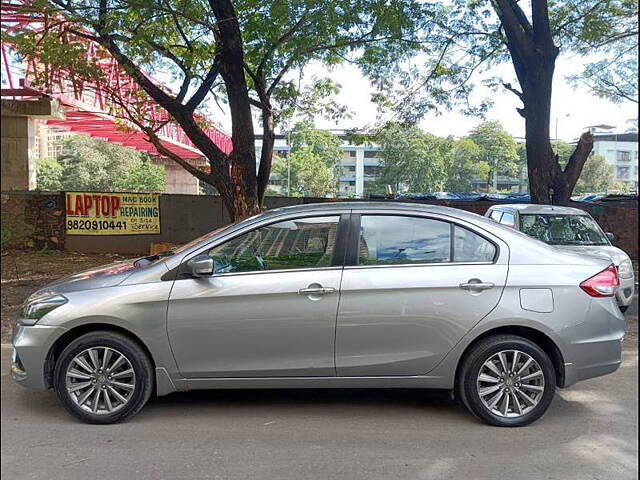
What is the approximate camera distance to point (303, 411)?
441cm

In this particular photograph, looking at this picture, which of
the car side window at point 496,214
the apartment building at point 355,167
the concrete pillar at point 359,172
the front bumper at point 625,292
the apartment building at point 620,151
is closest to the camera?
the front bumper at point 625,292

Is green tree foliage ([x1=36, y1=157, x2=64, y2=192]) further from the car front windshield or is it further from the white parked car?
the car front windshield

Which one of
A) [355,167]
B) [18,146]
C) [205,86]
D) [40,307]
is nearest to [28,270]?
[205,86]

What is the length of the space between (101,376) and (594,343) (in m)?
3.57

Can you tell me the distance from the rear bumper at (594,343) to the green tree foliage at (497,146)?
1047 cm

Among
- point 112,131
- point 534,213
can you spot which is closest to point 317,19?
point 534,213

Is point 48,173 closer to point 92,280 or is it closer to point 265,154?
point 265,154

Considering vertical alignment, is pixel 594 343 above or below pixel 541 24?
below

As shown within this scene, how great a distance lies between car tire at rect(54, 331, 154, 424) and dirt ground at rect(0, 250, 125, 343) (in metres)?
2.65

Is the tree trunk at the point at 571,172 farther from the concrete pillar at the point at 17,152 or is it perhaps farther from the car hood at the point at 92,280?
the concrete pillar at the point at 17,152

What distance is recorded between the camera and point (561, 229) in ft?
28.1

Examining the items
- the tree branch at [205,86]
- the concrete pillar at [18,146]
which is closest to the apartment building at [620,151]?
the tree branch at [205,86]

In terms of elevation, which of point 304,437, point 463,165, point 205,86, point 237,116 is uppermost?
point 205,86

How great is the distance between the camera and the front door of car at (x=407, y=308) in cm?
407
